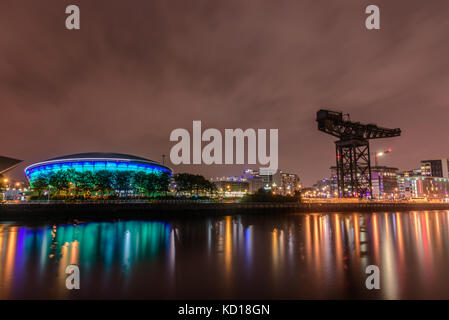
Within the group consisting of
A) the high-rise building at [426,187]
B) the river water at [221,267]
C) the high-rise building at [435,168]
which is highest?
the high-rise building at [435,168]

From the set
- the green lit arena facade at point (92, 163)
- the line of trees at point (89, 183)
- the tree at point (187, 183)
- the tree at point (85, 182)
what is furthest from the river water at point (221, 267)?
the tree at point (187, 183)

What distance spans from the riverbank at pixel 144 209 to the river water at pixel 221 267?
17.7 m

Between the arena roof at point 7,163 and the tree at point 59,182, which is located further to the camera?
the arena roof at point 7,163

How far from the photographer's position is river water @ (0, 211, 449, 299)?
10.3m

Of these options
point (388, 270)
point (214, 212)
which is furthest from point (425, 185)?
point (388, 270)

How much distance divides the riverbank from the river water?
17684 mm

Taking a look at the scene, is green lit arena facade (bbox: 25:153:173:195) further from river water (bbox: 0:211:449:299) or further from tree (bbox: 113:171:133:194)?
river water (bbox: 0:211:449:299)

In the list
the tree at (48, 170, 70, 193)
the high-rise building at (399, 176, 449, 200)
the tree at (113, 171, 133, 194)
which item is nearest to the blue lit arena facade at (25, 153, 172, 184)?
the tree at (113, 171, 133, 194)

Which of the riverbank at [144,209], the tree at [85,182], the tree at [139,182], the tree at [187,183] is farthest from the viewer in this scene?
the tree at [187,183]

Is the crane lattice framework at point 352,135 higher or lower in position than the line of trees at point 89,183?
higher

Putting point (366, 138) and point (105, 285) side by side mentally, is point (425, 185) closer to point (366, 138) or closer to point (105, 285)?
point (366, 138)

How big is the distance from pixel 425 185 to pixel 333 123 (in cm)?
12631

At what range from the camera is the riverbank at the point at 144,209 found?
38.1 m

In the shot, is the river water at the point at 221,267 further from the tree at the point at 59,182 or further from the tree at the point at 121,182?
the tree at the point at 59,182
